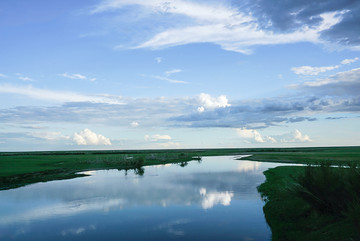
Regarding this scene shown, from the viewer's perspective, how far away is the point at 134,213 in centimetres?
2291

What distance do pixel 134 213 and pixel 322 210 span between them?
1400 centimetres

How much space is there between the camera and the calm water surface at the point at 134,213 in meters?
17.8

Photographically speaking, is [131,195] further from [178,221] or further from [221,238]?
[221,238]

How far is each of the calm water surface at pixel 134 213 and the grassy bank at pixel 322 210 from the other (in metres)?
1.59

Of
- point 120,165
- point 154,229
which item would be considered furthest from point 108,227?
point 120,165

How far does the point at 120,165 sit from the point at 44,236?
53.7 meters

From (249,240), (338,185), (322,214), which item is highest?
(338,185)

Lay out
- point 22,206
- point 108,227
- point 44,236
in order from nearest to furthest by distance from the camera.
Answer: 1. point 44,236
2. point 108,227
3. point 22,206

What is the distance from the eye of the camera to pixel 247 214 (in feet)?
71.5

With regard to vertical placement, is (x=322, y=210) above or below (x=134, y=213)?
above

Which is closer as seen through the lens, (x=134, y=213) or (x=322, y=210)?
(x=322, y=210)

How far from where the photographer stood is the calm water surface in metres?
17.8

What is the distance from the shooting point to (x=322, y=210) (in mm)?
16641

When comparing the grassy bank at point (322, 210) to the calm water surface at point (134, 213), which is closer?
the grassy bank at point (322, 210)
